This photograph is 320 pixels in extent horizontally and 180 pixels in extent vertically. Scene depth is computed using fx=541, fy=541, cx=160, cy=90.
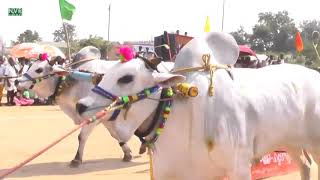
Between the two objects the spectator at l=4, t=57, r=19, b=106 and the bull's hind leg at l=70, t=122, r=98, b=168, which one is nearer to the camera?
the bull's hind leg at l=70, t=122, r=98, b=168

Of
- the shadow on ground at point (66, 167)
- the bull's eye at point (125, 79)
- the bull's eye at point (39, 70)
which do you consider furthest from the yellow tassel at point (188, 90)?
the bull's eye at point (39, 70)

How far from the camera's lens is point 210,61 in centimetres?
391

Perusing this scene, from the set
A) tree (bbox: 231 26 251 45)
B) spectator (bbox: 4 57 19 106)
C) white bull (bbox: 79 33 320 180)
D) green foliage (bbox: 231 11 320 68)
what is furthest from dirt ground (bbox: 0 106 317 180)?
tree (bbox: 231 26 251 45)

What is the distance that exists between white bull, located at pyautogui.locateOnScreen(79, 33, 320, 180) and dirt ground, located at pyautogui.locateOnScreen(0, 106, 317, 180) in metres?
2.67

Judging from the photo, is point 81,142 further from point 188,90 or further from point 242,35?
point 242,35

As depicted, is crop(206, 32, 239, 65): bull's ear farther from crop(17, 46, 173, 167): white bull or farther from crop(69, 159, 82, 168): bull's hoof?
crop(69, 159, 82, 168): bull's hoof

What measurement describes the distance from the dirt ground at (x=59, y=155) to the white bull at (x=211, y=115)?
8.78 ft

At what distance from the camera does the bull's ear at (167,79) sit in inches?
141

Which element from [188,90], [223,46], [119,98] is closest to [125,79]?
[119,98]

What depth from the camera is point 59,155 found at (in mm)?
8438

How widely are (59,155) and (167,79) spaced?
206 inches

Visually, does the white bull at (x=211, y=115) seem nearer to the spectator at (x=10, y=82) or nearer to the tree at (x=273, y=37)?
the spectator at (x=10, y=82)

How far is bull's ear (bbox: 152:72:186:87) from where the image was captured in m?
3.57

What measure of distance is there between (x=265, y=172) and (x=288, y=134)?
2147mm
